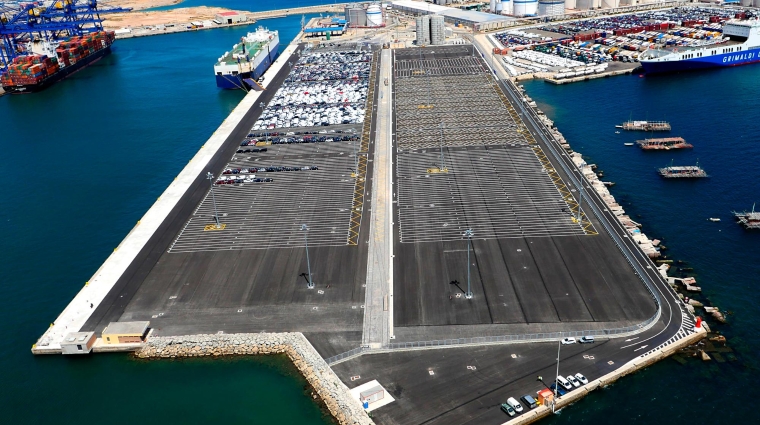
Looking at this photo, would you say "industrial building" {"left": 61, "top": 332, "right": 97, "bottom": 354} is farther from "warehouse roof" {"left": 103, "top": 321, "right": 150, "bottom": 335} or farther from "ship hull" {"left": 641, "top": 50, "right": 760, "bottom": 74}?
"ship hull" {"left": 641, "top": 50, "right": 760, "bottom": 74}

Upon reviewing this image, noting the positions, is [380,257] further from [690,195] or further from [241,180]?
[690,195]

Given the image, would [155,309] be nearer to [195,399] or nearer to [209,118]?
[195,399]

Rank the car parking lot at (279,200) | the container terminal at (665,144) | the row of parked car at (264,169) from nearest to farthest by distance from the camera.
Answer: the car parking lot at (279,200), the row of parked car at (264,169), the container terminal at (665,144)

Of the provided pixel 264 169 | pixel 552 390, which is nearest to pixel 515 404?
pixel 552 390

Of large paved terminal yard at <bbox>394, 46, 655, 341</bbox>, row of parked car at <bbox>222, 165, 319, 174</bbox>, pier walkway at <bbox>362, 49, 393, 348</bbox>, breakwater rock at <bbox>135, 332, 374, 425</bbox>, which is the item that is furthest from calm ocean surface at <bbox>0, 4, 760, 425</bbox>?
row of parked car at <bbox>222, 165, 319, 174</bbox>

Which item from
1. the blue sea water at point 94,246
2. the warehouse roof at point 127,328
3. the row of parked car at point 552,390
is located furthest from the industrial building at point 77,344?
the row of parked car at point 552,390

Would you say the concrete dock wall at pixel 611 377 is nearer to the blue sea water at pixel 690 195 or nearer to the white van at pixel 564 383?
the white van at pixel 564 383

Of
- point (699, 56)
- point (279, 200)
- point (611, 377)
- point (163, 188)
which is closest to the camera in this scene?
point (611, 377)
